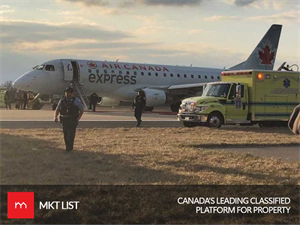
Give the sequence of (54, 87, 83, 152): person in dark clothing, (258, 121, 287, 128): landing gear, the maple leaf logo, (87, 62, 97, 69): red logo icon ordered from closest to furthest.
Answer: (54, 87, 83, 152): person in dark clothing, (258, 121, 287, 128): landing gear, (87, 62, 97, 69): red logo icon, the maple leaf logo

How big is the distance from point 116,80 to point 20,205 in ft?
93.1

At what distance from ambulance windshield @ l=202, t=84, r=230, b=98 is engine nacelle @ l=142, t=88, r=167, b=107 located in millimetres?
11410

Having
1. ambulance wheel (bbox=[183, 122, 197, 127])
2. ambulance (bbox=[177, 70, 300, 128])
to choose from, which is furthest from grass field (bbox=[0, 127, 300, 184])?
ambulance wheel (bbox=[183, 122, 197, 127])

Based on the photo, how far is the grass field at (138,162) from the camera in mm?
8945

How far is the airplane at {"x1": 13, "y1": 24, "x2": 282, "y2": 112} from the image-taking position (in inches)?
1293

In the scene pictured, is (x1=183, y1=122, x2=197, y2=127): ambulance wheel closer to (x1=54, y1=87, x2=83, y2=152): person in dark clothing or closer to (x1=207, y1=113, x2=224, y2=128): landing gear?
(x1=207, y1=113, x2=224, y2=128): landing gear

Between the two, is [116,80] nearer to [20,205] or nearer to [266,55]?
[266,55]

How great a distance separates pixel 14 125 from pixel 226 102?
365 inches

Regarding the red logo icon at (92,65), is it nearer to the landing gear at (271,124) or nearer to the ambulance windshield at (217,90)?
the ambulance windshield at (217,90)

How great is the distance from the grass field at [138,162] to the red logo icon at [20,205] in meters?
1.15

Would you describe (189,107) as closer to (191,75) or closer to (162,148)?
(162,148)

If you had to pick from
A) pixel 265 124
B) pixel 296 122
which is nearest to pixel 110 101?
pixel 265 124

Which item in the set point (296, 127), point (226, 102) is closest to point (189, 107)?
point (226, 102)

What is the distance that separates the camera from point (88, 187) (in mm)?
8086
